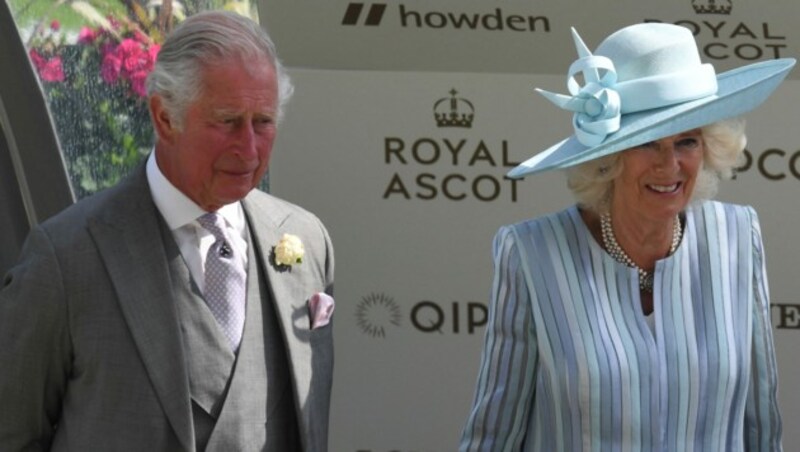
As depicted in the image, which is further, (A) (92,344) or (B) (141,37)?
(B) (141,37)

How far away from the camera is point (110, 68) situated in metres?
4.39

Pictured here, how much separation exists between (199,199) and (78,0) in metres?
1.55

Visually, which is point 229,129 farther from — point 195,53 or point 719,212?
point 719,212

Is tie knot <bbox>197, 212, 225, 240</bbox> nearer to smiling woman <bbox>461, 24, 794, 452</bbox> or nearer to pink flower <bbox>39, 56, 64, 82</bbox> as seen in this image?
smiling woman <bbox>461, 24, 794, 452</bbox>

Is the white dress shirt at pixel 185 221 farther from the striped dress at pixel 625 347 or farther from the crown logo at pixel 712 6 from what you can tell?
the crown logo at pixel 712 6

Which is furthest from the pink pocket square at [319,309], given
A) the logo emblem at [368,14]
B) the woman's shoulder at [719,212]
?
the logo emblem at [368,14]

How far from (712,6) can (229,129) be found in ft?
5.58

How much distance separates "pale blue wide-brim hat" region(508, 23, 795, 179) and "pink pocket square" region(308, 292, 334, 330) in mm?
450

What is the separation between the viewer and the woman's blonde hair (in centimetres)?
314

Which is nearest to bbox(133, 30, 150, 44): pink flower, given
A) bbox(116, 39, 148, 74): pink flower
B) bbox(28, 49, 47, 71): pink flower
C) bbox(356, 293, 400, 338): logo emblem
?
bbox(116, 39, 148, 74): pink flower

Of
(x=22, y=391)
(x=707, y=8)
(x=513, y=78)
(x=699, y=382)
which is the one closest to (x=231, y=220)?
(x=22, y=391)

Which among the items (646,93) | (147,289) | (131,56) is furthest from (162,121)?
(131,56)

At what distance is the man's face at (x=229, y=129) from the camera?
2.98 metres

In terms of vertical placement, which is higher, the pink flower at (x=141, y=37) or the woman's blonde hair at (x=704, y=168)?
the pink flower at (x=141, y=37)
